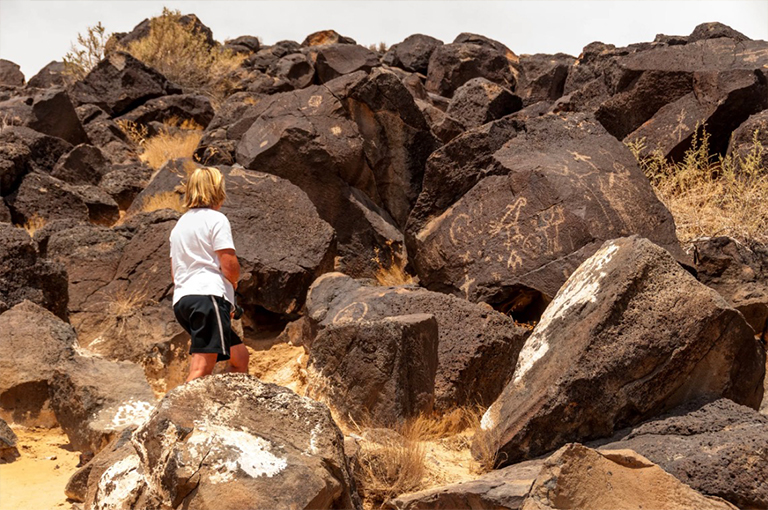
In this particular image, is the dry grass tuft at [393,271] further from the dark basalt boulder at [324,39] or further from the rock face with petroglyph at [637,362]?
the dark basalt boulder at [324,39]

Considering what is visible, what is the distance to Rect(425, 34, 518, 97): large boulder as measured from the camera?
19953mm

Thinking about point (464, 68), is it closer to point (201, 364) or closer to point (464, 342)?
point (464, 342)

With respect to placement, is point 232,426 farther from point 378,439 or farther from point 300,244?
point 300,244

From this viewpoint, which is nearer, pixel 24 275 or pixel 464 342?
pixel 464 342

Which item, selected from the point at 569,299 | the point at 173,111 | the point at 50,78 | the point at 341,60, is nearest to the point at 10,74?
the point at 50,78

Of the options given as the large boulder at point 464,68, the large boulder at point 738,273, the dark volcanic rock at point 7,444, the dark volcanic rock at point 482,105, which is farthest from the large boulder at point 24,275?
the large boulder at point 464,68

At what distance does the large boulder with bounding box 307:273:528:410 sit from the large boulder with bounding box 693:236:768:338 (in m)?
1.93

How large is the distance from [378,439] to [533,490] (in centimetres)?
158

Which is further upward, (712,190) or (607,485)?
(712,190)

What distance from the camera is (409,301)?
6625mm

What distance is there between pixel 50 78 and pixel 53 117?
785 cm

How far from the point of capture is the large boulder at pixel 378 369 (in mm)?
5523

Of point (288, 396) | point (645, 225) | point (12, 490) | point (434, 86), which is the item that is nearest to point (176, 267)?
point (288, 396)

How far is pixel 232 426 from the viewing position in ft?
12.4
